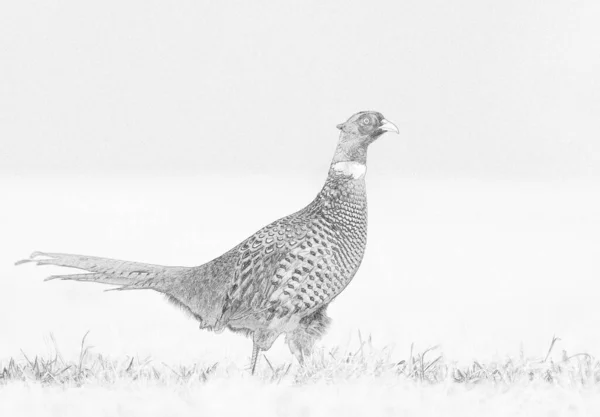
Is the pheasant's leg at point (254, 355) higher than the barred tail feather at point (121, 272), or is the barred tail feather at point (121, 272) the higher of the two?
the barred tail feather at point (121, 272)

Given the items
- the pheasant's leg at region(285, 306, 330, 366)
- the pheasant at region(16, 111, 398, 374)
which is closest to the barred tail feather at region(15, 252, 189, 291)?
the pheasant at region(16, 111, 398, 374)

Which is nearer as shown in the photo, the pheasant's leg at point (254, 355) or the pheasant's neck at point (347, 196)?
the pheasant's leg at point (254, 355)

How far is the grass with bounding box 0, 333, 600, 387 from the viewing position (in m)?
5.92

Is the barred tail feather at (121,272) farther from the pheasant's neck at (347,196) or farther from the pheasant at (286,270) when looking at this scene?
the pheasant's neck at (347,196)

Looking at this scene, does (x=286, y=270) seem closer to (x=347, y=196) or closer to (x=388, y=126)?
(x=347, y=196)

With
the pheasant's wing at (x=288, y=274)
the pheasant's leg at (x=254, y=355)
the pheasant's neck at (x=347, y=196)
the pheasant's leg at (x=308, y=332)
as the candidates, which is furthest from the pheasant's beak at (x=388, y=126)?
the pheasant's leg at (x=254, y=355)

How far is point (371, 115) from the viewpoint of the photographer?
627cm

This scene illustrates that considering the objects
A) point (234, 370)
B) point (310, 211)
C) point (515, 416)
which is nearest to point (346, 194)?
point (310, 211)

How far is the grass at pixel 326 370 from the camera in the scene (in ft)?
19.4

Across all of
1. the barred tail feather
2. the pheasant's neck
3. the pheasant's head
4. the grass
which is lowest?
the grass

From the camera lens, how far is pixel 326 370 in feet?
19.6

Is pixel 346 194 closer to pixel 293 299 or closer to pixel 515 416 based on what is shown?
pixel 293 299

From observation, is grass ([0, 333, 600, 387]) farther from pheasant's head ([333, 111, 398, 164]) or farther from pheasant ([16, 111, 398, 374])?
pheasant's head ([333, 111, 398, 164])

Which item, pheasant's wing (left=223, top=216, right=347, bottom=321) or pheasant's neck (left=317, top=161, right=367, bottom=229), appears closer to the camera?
pheasant's wing (left=223, top=216, right=347, bottom=321)
